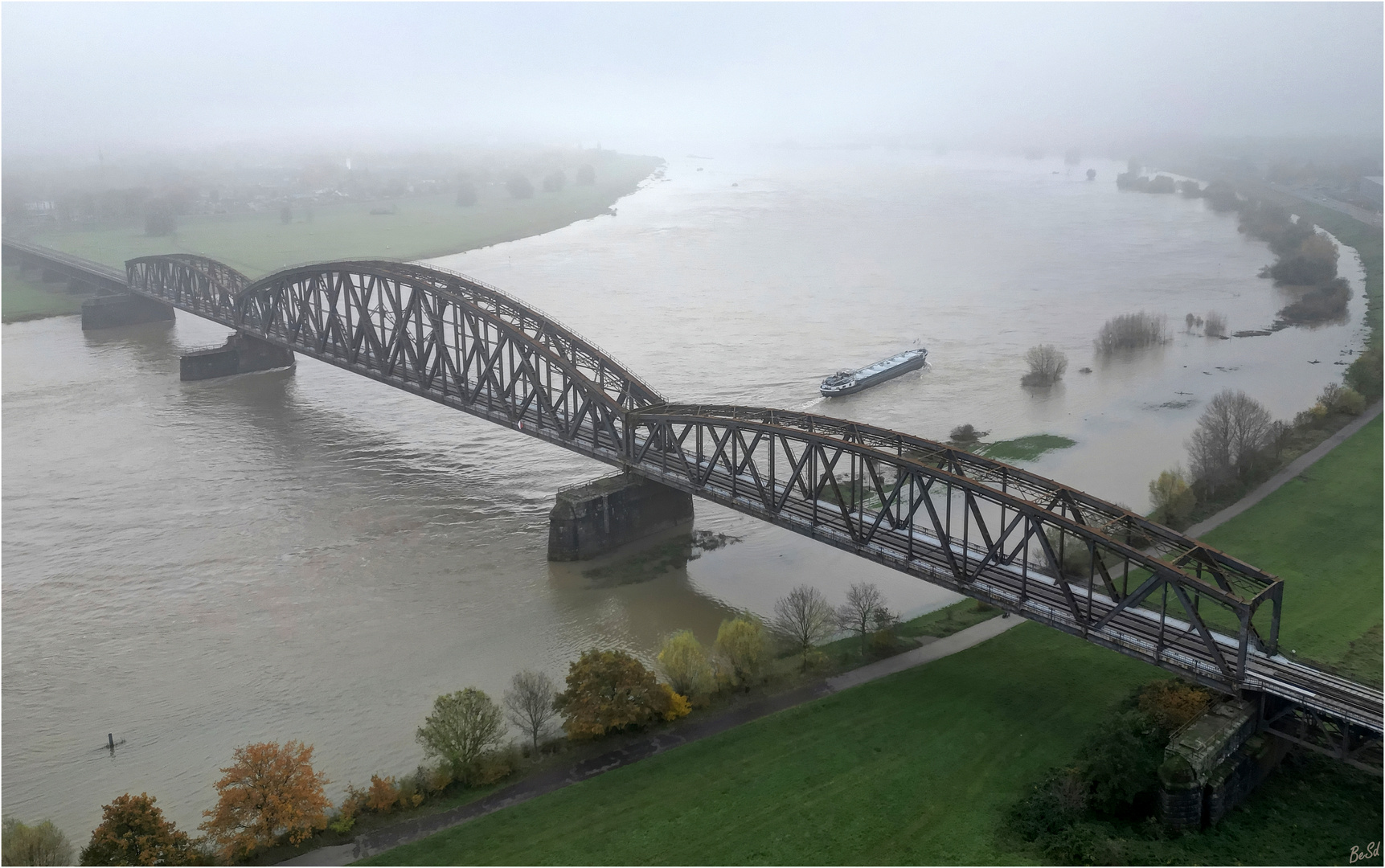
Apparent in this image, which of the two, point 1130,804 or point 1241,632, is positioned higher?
point 1241,632

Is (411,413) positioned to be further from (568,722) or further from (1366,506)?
(1366,506)

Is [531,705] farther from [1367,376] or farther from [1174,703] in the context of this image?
[1367,376]

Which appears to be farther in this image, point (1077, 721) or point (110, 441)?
point (110, 441)

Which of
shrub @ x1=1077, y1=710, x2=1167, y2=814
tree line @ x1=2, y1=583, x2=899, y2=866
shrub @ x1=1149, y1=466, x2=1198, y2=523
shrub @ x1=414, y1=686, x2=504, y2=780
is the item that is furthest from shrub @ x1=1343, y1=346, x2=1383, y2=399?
shrub @ x1=414, y1=686, x2=504, y2=780

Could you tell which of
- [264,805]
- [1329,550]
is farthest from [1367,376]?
[264,805]

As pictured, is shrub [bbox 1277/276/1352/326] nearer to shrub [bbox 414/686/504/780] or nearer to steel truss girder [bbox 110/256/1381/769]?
steel truss girder [bbox 110/256/1381/769]

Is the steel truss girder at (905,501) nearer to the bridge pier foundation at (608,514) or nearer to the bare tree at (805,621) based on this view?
the bridge pier foundation at (608,514)

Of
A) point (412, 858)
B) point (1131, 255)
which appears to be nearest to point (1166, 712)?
point (412, 858)

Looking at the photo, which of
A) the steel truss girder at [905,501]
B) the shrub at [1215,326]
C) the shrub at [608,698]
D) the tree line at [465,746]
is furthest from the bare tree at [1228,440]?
the shrub at [608,698]
